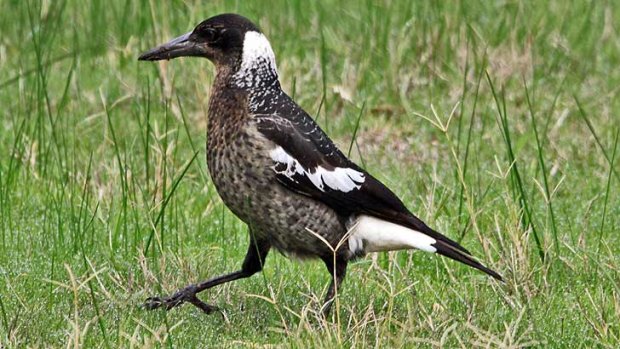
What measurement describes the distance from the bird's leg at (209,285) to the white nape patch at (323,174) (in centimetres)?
32

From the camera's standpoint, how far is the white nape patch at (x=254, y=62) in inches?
221

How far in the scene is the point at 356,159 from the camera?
7.55 meters

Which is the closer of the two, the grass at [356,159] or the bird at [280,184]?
the grass at [356,159]

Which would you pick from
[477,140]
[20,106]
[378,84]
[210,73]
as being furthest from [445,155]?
[20,106]

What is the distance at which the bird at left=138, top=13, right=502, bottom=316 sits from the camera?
17.4 feet

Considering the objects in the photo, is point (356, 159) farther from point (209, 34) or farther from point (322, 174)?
point (322, 174)

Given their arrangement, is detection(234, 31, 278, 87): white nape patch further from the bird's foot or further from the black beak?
the bird's foot

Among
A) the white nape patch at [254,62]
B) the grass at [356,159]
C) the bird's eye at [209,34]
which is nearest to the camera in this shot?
the grass at [356,159]

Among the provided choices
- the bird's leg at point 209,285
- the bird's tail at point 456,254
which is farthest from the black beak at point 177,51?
the bird's tail at point 456,254

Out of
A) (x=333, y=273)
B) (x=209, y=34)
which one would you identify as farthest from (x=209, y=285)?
(x=209, y=34)

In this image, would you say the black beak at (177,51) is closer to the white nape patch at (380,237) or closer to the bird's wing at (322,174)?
the bird's wing at (322,174)

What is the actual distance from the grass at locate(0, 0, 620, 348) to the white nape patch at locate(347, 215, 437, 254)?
11cm

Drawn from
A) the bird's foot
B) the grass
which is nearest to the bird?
the bird's foot

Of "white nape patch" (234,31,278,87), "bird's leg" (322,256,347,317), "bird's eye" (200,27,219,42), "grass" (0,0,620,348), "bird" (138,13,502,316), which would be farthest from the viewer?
"bird's eye" (200,27,219,42)
